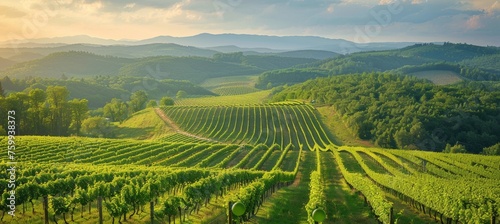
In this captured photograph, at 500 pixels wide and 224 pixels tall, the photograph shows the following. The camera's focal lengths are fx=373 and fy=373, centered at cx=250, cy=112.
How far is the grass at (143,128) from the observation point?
10981cm

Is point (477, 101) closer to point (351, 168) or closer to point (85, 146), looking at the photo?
point (351, 168)

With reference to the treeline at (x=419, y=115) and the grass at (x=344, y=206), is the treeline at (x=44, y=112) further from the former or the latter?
the treeline at (x=419, y=115)

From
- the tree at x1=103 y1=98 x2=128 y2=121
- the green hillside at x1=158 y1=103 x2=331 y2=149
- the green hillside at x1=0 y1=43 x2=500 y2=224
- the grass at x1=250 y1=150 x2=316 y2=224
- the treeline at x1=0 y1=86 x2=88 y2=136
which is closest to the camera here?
the green hillside at x1=0 y1=43 x2=500 y2=224

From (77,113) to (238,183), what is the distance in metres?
80.7

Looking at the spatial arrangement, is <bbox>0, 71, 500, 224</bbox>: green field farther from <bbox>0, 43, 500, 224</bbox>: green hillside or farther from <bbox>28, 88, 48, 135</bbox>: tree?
<bbox>28, 88, 48, 135</bbox>: tree

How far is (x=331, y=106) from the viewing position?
443 ft

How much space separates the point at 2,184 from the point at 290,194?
80.7 ft

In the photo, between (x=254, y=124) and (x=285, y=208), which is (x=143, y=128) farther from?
(x=285, y=208)

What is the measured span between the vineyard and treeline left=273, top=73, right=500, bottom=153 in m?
16.3

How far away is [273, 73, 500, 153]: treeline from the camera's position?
337 feet

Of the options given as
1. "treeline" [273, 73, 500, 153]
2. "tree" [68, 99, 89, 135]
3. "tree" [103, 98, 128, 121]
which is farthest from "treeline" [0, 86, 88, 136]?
"treeline" [273, 73, 500, 153]

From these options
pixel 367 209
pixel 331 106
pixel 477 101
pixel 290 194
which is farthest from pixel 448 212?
pixel 477 101

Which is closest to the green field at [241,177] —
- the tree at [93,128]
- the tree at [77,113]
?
the tree at [93,128]

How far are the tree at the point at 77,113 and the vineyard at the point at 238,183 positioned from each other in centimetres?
2570
